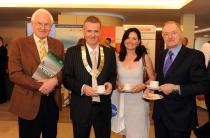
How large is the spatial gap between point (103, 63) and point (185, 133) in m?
0.90

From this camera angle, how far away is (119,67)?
10.1 feet

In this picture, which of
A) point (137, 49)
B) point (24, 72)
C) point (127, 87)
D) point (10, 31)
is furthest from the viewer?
point (10, 31)

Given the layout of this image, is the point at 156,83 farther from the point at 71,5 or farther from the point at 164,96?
the point at 71,5

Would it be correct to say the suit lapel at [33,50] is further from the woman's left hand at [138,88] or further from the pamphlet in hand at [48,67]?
the woman's left hand at [138,88]

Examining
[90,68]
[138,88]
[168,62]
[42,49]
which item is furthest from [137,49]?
[42,49]

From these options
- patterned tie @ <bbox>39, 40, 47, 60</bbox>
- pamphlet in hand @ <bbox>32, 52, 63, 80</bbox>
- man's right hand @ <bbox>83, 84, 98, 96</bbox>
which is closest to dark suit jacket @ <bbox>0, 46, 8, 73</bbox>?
patterned tie @ <bbox>39, 40, 47, 60</bbox>

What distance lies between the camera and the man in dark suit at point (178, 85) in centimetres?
244

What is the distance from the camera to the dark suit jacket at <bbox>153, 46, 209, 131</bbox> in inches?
95.7

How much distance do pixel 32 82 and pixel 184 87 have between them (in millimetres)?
1209

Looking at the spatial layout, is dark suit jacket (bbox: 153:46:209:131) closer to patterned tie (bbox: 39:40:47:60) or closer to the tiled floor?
patterned tie (bbox: 39:40:47:60)

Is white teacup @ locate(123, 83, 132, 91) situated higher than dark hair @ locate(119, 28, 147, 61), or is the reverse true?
dark hair @ locate(119, 28, 147, 61)

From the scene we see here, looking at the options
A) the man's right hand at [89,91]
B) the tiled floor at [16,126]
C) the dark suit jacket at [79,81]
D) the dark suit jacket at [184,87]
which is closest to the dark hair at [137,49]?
the dark suit jacket at [79,81]

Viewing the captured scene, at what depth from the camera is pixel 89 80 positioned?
8.59ft

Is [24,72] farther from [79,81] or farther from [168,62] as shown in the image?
[168,62]
